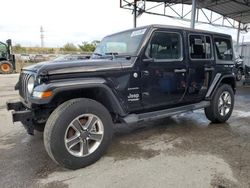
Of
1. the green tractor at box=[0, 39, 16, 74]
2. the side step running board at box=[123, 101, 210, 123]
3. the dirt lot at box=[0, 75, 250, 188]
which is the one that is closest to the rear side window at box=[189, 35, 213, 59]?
the side step running board at box=[123, 101, 210, 123]

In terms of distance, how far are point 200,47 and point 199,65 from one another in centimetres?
38

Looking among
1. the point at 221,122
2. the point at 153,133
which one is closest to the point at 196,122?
the point at 221,122

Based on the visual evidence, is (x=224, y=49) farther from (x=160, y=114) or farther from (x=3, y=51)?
(x=3, y=51)

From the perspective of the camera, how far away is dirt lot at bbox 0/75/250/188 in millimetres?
2752

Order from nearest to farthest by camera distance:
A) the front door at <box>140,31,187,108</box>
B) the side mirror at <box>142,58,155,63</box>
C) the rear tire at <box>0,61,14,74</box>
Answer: the side mirror at <box>142,58,155,63</box> < the front door at <box>140,31,187,108</box> < the rear tire at <box>0,61,14,74</box>

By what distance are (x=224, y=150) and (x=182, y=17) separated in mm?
15720

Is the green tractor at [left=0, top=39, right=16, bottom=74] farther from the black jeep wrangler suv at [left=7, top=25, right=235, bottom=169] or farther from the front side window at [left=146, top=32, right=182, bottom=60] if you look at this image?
the front side window at [left=146, top=32, right=182, bottom=60]

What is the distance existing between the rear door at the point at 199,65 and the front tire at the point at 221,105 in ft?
1.18

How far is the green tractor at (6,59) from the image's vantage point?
16.8 metres

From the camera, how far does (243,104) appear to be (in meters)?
7.34

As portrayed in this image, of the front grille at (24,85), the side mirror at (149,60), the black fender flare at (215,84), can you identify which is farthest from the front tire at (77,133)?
the black fender flare at (215,84)

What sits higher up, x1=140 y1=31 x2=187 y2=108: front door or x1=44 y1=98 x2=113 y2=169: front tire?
x1=140 y1=31 x2=187 y2=108: front door

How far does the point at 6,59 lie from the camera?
17.5 metres

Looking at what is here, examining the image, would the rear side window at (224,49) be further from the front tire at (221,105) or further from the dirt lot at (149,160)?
the dirt lot at (149,160)
